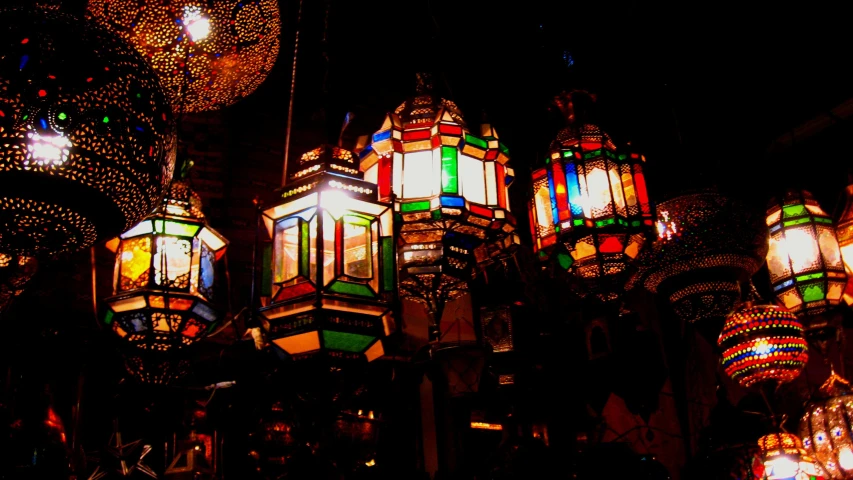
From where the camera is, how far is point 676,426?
576 centimetres

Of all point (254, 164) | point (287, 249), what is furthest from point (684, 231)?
point (254, 164)


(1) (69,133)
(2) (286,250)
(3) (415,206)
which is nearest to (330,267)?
(2) (286,250)

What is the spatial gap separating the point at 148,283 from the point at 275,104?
2.61 meters

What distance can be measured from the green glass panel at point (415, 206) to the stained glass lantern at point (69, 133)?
1486mm

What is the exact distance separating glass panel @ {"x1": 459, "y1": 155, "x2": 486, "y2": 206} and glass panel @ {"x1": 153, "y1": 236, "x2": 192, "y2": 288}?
127 cm

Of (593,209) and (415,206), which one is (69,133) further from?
(593,209)

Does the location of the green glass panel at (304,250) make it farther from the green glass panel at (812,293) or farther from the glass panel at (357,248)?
the green glass panel at (812,293)

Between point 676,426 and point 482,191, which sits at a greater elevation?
point 482,191

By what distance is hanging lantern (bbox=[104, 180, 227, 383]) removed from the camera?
2.83 meters

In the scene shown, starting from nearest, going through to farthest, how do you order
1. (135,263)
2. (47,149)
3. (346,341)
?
(47,149), (346,341), (135,263)

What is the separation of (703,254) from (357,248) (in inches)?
75.8

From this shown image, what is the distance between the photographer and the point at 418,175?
3350 millimetres

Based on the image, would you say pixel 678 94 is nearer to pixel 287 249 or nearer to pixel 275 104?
pixel 275 104

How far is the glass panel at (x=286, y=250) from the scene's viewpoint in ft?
9.51
